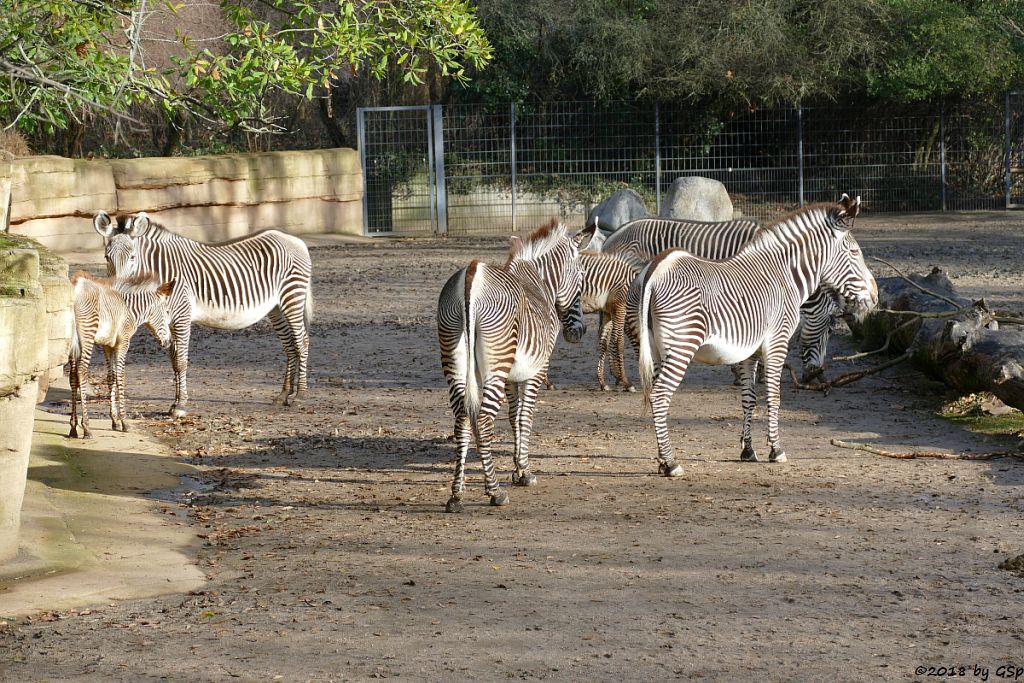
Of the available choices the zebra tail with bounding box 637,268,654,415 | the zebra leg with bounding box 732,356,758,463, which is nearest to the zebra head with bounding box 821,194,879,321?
the zebra leg with bounding box 732,356,758,463

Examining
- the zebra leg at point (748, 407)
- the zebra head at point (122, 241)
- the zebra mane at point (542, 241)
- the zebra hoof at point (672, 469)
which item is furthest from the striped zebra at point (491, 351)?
the zebra head at point (122, 241)

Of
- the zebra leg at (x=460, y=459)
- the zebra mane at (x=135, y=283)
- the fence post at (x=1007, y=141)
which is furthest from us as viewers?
the fence post at (x=1007, y=141)

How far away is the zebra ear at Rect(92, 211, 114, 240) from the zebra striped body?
3.95 metres

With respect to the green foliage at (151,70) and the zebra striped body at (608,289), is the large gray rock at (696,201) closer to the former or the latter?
the zebra striped body at (608,289)

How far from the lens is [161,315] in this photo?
9.25 meters

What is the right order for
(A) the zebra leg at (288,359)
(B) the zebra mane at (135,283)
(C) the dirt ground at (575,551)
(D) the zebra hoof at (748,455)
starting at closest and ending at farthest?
(C) the dirt ground at (575,551)
(D) the zebra hoof at (748,455)
(B) the zebra mane at (135,283)
(A) the zebra leg at (288,359)

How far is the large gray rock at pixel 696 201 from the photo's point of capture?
20016 mm

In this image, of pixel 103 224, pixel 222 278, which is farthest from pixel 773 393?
pixel 103 224

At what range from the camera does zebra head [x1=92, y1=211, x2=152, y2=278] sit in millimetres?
9484

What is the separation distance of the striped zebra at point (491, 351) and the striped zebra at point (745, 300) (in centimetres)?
69

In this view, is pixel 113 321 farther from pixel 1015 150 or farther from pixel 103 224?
pixel 1015 150

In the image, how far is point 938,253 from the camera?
722 inches

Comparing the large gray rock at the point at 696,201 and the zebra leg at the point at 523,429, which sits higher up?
the large gray rock at the point at 696,201

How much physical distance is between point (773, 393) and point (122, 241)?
5.40 metres
